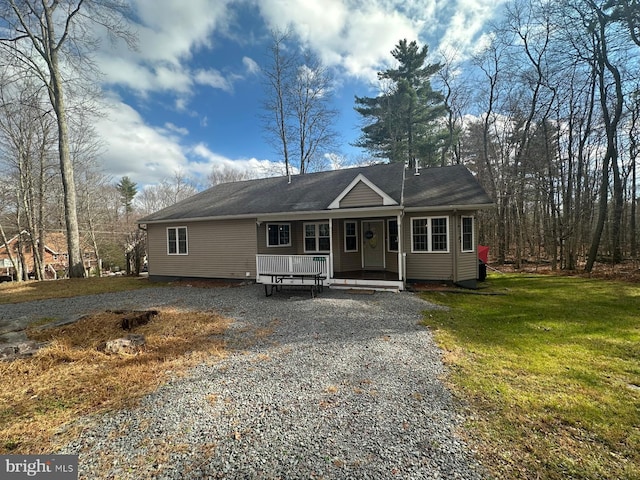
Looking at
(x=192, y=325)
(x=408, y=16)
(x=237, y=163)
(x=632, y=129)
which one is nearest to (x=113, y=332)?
(x=192, y=325)

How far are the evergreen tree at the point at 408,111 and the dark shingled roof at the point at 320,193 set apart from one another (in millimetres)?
8793

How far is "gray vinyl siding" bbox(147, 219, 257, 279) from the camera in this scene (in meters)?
11.4

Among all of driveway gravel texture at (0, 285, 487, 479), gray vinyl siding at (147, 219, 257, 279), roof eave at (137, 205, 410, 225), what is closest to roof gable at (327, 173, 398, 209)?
roof eave at (137, 205, 410, 225)

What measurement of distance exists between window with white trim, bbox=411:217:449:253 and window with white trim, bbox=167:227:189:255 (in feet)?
31.8

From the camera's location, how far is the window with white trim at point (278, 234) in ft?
38.4

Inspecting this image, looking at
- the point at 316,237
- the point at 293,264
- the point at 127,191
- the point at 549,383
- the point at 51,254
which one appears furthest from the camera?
the point at 127,191

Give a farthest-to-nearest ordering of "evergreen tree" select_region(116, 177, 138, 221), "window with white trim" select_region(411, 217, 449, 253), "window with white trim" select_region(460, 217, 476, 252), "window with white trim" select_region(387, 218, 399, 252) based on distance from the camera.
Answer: "evergreen tree" select_region(116, 177, 138, 221) → "window with white trim" select_region(387, 218, 399, 252) → "window with white trim" select_region(460, 217, 476, 252) → "window with white trim" select_region(411, 217, 449, 253)

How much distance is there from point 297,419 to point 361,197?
7.92 meters

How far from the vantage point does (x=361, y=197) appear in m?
9.81

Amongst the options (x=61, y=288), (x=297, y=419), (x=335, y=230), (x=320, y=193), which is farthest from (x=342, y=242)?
(x=61, y=288)

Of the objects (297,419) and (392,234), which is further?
(392,234)

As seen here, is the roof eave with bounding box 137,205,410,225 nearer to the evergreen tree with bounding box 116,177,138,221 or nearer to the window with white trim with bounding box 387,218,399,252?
the window with white trim with bounding box 387,218,399,252

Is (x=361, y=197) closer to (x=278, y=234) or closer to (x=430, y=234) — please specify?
(x=430, y=234)

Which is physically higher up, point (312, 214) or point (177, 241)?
point (312, 214)
